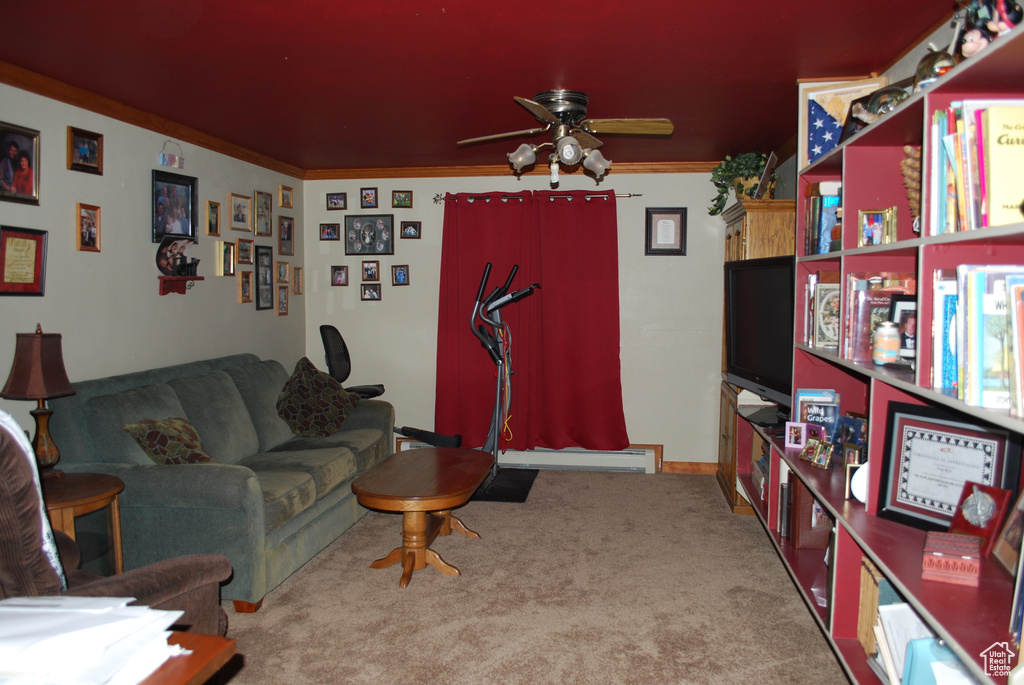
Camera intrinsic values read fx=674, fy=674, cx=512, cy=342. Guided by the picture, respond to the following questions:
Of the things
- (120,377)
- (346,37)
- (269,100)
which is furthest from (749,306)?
(120,377)

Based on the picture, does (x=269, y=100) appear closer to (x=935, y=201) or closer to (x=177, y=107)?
(x=177, y=107)

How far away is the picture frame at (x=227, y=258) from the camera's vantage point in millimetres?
4430

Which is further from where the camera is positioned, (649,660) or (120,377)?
(120,377)

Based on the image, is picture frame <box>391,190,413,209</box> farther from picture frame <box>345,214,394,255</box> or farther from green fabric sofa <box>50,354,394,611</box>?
green fabric sofa <box>50,354,394,611</box>

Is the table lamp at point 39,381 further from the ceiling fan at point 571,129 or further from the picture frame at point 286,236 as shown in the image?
the picture frame at point 286,236

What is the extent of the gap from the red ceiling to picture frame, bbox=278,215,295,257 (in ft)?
4.14

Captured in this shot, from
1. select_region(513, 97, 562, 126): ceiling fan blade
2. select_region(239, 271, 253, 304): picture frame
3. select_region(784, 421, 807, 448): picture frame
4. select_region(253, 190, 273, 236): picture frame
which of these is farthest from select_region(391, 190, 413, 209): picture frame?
select_region(784, 421, 807, 448): picture frame

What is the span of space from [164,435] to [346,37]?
1.92 meters

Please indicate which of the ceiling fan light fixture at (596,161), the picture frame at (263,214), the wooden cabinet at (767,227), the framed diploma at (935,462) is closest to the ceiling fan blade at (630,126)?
the ceiling fan light fixture at (596,161)

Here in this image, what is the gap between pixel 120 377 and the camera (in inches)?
134

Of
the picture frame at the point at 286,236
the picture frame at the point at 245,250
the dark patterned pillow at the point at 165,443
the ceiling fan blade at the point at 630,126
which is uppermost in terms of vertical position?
the ceiling fan blade at the point at 630,126

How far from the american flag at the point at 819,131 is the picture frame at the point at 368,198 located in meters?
3.56

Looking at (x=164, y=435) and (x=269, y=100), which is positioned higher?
(x=269, y=100)

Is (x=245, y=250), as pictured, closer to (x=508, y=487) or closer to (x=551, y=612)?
(x=508, y=487)
